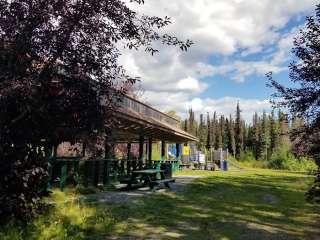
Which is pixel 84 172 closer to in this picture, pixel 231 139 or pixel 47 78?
pixel 47 78

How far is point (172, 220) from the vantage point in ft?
30.1

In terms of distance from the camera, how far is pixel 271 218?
9922mm

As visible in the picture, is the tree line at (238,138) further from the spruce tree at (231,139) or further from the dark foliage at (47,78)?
the dark foliage at (47,78)

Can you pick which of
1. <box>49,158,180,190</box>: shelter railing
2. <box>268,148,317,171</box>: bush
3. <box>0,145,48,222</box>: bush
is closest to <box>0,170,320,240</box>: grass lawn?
<box>0,145,48,222</box>: bush

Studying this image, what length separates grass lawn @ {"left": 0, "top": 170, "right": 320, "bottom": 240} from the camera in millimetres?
7523

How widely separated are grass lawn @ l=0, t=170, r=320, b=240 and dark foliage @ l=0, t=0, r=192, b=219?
704 mm

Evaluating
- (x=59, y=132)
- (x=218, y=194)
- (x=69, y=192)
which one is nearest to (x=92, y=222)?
(x=59, y=132)

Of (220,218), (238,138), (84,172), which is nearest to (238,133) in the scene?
(238,138)

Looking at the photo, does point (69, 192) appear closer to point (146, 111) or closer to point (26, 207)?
point (26, 207)

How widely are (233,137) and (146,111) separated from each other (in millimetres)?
63987

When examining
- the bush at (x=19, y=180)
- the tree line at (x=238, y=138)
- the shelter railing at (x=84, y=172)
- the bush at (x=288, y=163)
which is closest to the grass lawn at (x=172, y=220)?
the bush at (x=19, y=180)

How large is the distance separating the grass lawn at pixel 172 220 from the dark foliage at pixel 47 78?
2.31ft

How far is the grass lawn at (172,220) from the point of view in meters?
7.52

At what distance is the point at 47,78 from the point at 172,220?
4.24 meters
